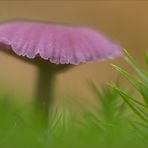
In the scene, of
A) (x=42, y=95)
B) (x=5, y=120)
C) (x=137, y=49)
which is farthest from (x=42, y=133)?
(x=137, y=49)

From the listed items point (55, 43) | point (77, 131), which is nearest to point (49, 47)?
point (55, 43)

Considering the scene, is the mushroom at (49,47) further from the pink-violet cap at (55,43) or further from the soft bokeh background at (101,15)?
the soft bokeh background at (101,15)

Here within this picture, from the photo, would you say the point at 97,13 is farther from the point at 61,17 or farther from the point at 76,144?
the point at 76,144

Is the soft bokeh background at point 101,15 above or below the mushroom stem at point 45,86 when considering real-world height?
below

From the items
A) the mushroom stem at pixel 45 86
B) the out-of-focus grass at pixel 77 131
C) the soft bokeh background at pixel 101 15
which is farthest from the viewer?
the soft bokeh background at pixel 101 15

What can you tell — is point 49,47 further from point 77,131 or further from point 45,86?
point 77,131

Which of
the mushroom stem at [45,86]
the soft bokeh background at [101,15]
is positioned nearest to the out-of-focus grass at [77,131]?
the mushroom stem at [45,86]

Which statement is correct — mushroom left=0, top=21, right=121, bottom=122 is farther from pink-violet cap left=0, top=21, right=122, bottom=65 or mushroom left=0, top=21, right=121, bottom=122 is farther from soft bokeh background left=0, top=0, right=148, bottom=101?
soft bokeh background left=0, top=0, right=148, bottom=101
